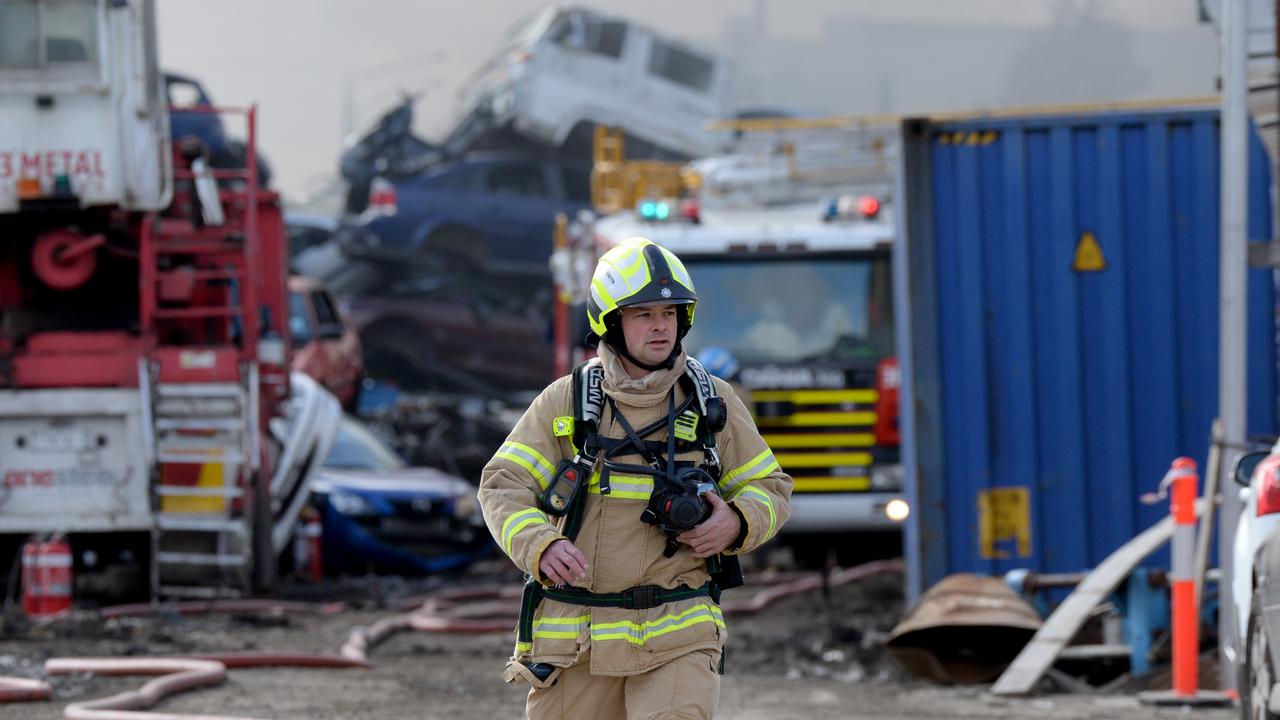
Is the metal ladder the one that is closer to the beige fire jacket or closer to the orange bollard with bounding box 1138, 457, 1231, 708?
the orange bollard with bounding box 1138, 457, 1231, 708

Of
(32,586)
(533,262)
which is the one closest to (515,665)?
(32,586)

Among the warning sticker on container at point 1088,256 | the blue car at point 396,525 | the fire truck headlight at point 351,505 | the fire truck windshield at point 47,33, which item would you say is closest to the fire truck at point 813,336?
the blue car at point 396,525

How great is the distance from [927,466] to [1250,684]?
4.17 meters

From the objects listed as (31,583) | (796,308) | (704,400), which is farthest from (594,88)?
(704,400)

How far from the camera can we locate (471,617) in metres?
12.0

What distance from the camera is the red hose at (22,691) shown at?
8.05 metres

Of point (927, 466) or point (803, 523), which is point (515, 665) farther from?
point (803, 523)

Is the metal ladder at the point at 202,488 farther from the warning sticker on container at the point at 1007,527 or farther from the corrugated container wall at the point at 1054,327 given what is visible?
the warning sticker on container at the point at 1007,527

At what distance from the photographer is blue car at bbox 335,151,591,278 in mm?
25312

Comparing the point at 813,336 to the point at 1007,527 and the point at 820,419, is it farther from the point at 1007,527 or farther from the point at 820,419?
the point at 1007,527

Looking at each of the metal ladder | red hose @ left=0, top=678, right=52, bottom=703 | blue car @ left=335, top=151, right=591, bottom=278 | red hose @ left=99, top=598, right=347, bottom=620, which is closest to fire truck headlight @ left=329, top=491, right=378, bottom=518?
the metal ladder

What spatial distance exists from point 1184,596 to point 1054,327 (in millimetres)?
Answer: 2937

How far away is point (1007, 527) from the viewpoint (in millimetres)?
11133

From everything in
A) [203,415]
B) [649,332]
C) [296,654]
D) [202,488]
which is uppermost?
[649,332]
